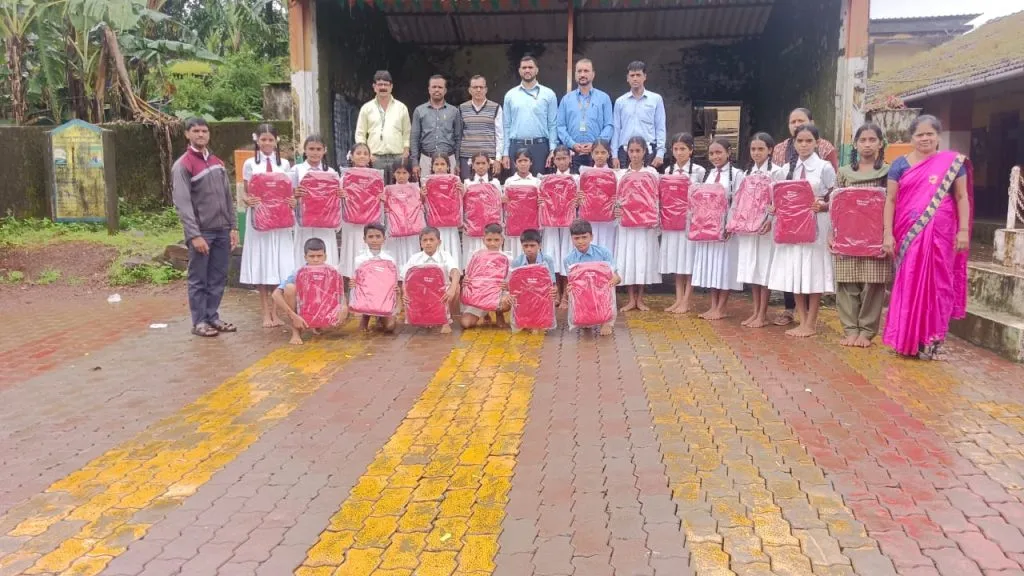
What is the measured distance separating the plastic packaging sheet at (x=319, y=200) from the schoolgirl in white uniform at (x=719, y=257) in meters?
3.45

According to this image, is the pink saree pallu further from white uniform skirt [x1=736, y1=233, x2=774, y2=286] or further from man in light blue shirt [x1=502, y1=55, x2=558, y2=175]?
man in light blue shirt [x1=502, y1=55, x2=558, y2=175]

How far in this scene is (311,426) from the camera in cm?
461

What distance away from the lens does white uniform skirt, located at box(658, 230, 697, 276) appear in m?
7.71

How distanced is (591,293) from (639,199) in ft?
4.70

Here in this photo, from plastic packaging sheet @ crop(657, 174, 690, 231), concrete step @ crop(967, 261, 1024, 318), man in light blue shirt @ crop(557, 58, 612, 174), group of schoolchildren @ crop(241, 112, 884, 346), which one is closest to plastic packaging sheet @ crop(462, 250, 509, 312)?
group of schoolchildren @ crop(241, 112, 884, 346)

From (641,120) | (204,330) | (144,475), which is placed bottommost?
(144,475)

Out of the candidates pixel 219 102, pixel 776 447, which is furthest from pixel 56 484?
pixel 219 102

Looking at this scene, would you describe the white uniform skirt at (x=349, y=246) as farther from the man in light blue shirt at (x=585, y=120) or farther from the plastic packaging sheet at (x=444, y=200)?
the man in light blue shirt at (x=585, y=120)

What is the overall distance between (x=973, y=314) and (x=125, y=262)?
9683 mm

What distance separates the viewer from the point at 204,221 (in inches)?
270

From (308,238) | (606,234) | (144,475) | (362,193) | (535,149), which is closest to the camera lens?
(144,475)

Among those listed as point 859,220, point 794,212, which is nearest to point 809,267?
point 794,212

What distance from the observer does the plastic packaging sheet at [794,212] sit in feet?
21.7

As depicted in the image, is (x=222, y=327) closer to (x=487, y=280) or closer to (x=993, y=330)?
(x=487, y=280)
